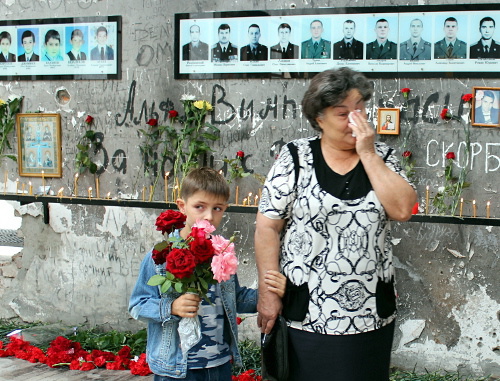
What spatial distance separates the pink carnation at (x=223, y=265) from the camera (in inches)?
99.8

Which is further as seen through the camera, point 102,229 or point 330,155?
point 102,229

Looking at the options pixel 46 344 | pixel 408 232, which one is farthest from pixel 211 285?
pixel 46 344

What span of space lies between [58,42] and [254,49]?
1.75 m

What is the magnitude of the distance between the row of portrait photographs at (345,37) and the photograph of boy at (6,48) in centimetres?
163

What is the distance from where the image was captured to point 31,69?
5.70 metres

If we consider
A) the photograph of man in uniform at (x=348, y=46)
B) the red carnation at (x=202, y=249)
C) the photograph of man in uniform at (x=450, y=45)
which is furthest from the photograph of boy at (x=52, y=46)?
the red carnation at (x=202, y=249)

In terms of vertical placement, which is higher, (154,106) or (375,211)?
(154,106)

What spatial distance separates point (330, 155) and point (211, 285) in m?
0.75

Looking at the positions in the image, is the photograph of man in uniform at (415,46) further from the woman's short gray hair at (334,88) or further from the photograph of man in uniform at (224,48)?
the woman's short gray hair at (334,88)

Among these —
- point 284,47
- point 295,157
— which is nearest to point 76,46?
point 284,47

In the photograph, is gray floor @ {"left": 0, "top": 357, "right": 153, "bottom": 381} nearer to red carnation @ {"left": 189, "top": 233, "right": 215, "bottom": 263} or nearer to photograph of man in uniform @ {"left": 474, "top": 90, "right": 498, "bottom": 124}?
red carnation @ {"left": 189, "top": 233, "right": 215, "bottom": 263}

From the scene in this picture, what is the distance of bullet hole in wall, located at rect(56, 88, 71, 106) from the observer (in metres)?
5.63

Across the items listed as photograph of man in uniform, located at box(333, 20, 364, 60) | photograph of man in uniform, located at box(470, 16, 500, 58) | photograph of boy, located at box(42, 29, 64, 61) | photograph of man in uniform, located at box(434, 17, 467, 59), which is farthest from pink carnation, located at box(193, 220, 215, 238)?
photograph of boy, located at box(42, 29, 64, 61)

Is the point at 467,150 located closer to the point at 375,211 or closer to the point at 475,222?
the point at 475,222
